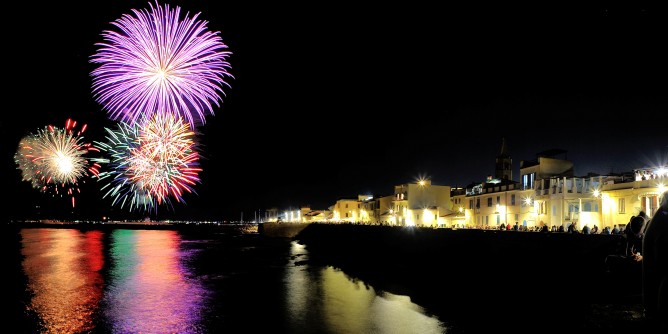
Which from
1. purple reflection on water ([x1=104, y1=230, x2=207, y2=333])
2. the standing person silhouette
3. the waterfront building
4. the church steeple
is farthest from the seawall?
the standing person silhouette

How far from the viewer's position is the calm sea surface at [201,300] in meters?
22.2

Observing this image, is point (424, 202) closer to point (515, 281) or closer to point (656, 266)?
point (515, 281)

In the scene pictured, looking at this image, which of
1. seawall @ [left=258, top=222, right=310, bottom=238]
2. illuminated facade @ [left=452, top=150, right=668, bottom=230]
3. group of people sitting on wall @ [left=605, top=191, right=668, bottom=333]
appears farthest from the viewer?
seawall @ [left=258, top=222, right=310, bottom=238]

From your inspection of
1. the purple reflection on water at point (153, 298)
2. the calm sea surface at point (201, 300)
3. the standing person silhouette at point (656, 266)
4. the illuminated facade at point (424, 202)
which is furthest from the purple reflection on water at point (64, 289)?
the illuminated facade at point (424, 202)

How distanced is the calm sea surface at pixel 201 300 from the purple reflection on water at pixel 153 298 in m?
0.06

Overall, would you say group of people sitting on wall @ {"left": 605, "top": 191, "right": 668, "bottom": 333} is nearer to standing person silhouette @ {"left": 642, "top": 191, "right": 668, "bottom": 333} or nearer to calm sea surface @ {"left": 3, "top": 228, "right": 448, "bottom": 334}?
standing person silhouette @ {"left": 642, "top": 191, "right": 668, "bottom": 333}


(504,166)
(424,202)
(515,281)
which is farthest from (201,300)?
(504,166)

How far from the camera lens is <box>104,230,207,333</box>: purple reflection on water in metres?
22.8

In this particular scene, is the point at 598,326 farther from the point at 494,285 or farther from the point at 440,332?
the point at 494,285

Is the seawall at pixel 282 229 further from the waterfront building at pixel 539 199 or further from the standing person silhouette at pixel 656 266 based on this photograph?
the standing person silhouette at pixel 656 266

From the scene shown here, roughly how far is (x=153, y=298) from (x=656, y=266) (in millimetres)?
31639

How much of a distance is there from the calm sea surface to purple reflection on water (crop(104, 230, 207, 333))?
2.2 inches

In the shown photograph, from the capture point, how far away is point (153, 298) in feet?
99.9

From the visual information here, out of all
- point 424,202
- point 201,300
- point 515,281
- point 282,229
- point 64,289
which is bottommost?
point 64,289
